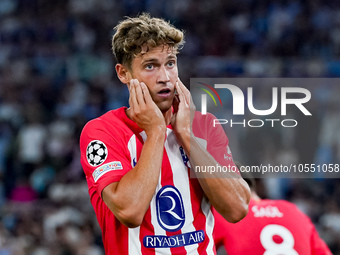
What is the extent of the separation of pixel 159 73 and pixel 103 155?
1.70 ft

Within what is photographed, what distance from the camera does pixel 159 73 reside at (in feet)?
9.12

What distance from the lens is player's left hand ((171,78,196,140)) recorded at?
276cm

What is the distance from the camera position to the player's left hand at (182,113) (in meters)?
2.76

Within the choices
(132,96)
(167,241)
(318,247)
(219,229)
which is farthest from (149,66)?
(318,247)

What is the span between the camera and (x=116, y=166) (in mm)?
2637

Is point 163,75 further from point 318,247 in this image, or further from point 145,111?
point 318,247

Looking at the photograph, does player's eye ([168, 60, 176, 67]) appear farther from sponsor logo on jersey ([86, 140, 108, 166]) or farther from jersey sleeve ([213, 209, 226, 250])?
jersey sleeve ([213, 209, 226, 250])

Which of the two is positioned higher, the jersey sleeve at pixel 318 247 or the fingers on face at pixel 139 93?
the fingers on face at pixel 139 93

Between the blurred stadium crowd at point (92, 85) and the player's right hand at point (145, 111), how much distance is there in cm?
396

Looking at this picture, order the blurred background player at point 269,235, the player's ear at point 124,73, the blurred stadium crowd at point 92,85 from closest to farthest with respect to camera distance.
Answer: the player's ear at point 124,73 → the blurred background player at point 269,235 → the blurred stadium crowd at point 92,85

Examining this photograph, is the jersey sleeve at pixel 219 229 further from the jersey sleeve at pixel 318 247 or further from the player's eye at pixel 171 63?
the player's eye at pixel 171 63

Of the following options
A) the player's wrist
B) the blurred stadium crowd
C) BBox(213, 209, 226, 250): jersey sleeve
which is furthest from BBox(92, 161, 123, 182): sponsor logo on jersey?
the blurred stadium crowd

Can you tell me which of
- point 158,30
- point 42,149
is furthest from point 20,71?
point 158,30

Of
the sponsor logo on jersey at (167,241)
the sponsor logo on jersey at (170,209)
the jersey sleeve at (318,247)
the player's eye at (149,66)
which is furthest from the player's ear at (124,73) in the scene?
the jersey sleeve at (318,247)
